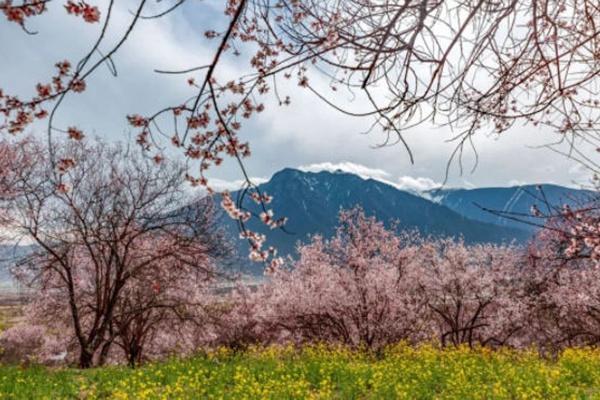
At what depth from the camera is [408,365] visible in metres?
10.8

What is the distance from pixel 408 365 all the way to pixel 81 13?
10.6 metres

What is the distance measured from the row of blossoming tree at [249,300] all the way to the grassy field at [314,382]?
3845mm

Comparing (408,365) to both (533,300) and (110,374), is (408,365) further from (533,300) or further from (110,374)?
(533,300)

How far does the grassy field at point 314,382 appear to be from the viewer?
757 cm

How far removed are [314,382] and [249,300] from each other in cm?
2312

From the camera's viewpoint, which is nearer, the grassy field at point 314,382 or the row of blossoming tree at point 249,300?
the grassy field at point 314,382

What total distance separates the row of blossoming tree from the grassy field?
3.85m

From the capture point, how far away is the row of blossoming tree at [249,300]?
1404 cm

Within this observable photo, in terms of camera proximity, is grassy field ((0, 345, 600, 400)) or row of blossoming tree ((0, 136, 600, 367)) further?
row of blossoming tree ((0, 136, 600, 367))

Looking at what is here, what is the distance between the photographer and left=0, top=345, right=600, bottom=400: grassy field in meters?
7.57

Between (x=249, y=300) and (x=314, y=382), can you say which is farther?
(x=249, y=300)

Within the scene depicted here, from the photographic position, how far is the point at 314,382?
29.6 ft

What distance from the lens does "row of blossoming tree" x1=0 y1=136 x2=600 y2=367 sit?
14039 millimetres

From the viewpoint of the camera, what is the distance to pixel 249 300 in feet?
103
